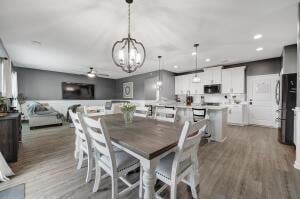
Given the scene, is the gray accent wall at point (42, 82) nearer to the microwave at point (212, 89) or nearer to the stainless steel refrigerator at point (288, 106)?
the microwave at point (212, 89)

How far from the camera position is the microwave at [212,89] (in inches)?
225

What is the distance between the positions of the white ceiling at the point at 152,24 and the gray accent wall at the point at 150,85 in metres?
2.89

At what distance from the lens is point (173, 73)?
730cm

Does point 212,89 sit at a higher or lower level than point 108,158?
higher

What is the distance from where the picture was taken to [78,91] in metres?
7.66

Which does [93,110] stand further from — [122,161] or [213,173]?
[213,173]

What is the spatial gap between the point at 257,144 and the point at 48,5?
4.98 m

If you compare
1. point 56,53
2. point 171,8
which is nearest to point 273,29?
point 171,8

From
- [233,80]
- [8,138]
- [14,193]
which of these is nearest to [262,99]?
[233,80]

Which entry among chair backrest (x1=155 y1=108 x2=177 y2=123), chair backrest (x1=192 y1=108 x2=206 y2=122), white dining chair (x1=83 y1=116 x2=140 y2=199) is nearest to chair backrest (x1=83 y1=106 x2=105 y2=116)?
chair backrest (x1=155 y1=108 x2=177 y2=123)

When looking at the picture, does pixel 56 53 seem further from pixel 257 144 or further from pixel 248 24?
pixel 257 144

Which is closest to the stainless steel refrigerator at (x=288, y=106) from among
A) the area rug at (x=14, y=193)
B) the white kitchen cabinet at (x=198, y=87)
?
the white kitchen cabinet at (x=198, y=87)

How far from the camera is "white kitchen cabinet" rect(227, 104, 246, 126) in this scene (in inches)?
204

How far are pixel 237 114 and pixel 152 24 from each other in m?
4.87
